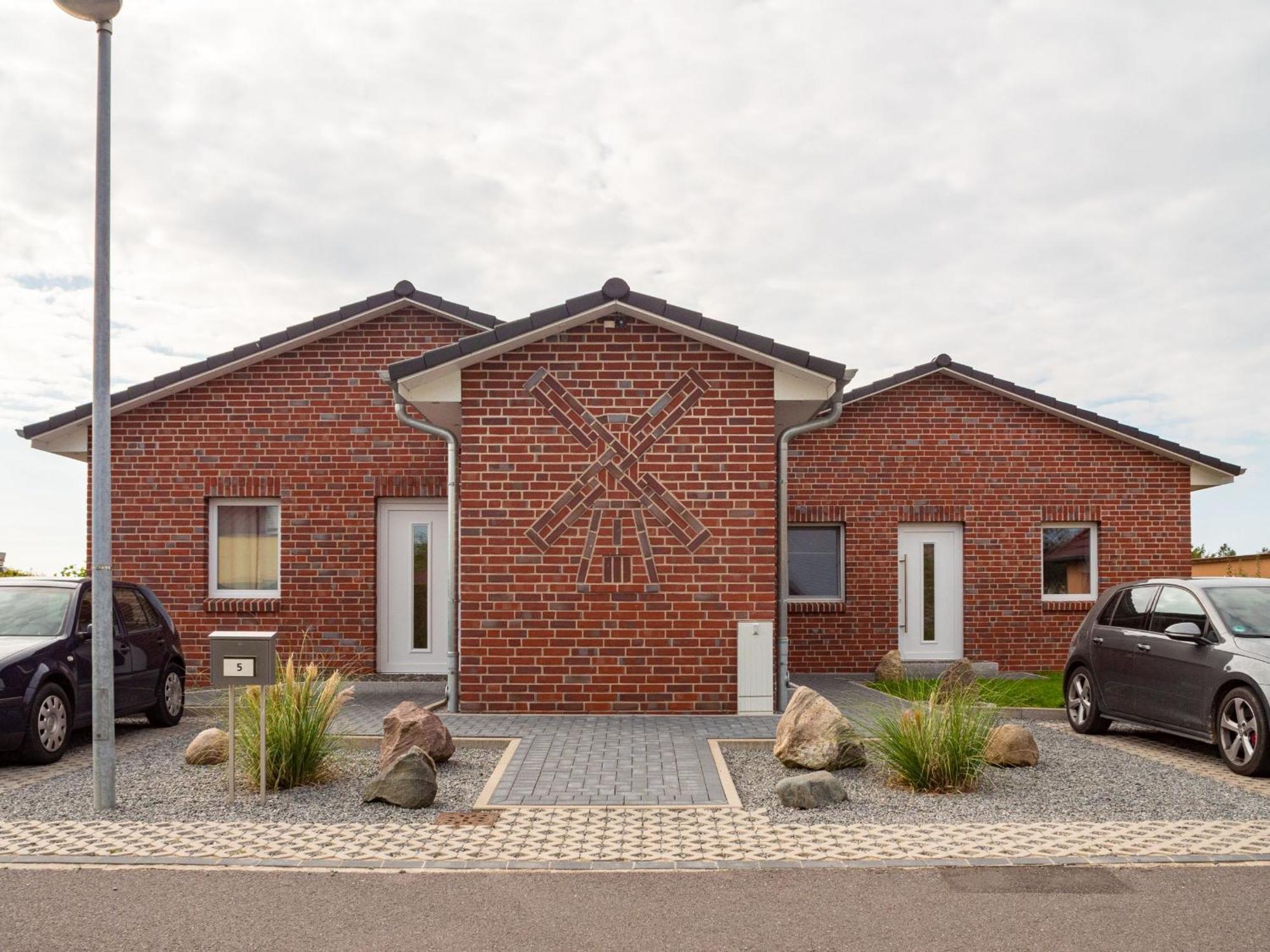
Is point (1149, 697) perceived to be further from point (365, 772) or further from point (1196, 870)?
point (365, 772)

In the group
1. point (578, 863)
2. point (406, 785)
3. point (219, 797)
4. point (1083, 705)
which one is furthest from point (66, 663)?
point (1083, 705)

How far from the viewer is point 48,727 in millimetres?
9516

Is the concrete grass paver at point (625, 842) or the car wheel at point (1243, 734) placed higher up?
the car wheel at point (1243, 734)

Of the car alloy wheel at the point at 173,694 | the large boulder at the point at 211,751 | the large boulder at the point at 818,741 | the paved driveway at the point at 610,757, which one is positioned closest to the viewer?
the paved driveway at the point at 610,757

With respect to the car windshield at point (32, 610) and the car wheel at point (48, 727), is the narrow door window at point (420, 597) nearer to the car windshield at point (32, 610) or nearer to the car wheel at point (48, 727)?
the car windshield at point (32, 610)

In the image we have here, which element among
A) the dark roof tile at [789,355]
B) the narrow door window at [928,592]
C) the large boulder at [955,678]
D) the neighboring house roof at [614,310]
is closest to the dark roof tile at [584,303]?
the neighboring house roof at [614,310]

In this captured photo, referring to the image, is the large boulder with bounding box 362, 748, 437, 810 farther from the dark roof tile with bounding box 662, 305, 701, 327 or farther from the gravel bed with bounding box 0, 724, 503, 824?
the dark roof tile with bounding box 662, 305, 701, 327

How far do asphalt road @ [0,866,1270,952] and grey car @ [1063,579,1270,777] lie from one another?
3075mm

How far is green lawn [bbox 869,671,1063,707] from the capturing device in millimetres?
12914

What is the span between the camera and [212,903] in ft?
18.1

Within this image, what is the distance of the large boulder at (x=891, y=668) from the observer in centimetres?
1588

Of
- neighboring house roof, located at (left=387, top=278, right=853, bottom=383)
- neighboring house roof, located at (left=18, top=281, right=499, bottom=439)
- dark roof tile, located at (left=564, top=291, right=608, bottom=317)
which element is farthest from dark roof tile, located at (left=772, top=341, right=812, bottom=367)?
neighboring house roof, located at (left=18, top=281, right=499, bottom=439)

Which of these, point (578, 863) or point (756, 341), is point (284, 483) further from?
point (578, 863)

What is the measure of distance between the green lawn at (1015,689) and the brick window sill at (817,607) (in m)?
1.45
